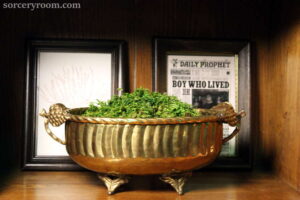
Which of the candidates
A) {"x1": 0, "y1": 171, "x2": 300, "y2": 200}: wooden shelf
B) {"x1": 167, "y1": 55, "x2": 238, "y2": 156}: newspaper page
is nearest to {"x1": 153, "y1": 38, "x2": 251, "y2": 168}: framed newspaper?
{"x1": 167, "y1": 55, "x2": 238, "y2": 156}: newspaper page

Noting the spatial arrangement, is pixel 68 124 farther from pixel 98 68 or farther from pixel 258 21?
pixel 258 21

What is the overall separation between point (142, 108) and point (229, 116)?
195 millimetres

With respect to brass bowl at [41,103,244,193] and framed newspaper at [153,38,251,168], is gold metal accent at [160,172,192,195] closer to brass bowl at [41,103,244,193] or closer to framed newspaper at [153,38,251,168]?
brass bowl at [41,103,244,193]

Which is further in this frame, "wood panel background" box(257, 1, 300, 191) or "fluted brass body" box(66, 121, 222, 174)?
"wood panel background" box(257, 1, 300, 191)

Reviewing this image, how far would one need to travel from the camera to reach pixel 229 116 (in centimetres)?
82

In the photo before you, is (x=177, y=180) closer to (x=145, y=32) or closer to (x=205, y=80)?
(x=205, y=80)

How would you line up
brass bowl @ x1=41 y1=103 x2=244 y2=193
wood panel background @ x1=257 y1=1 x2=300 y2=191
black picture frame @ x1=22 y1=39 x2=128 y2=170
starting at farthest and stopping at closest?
black picture frame @ x1=22 y1=39 x2=128 y2=170
wood panel background @ x1=257 y1=1 x2=300 y2=191
brass bowl @ x1=41 y1=103 x2=244 y2=193

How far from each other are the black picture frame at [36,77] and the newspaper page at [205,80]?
138mm

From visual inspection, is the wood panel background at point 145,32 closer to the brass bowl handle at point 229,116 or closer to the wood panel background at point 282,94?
the wood panel background at point 282,94

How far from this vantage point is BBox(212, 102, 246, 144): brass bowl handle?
817mm

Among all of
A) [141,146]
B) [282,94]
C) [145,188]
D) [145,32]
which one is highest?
[145,32]

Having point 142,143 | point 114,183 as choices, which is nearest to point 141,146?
point 142,143

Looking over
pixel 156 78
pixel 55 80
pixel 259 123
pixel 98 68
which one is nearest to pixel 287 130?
pixel 259 123

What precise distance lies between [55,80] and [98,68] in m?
0.12
